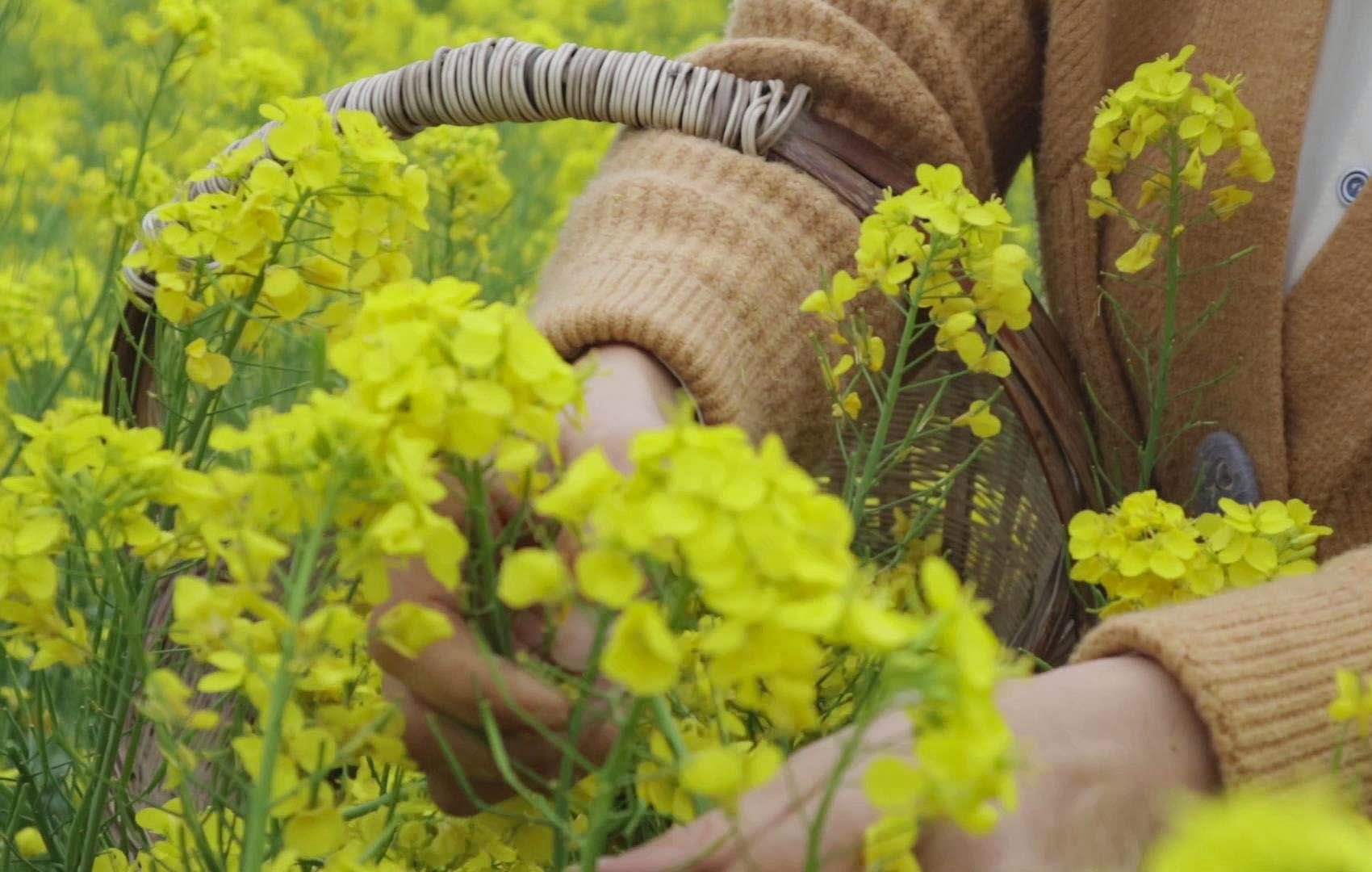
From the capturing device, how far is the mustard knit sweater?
26.2 inches

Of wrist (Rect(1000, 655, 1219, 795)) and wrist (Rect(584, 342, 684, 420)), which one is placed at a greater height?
wrist (Rect(584, 342, 684, 420))

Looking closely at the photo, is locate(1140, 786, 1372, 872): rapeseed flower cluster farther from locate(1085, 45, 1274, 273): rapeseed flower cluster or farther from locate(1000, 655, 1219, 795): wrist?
locate(1085, 45, 1274, 273): rapeseed flower cluster

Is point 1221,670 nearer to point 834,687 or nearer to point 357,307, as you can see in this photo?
point 834,687

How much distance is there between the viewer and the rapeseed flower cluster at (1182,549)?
55cm

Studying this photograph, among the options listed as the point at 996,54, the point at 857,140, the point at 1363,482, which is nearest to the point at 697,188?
the point at 857,140

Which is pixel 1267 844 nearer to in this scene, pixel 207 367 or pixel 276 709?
pixel 276 709

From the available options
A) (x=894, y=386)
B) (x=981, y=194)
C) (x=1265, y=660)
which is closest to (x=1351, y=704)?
(x=1265, y=660)

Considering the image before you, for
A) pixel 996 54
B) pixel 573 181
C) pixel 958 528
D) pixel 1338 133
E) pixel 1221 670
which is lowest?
pixel 1221 670

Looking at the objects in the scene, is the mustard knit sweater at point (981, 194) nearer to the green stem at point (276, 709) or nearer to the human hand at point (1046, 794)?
the human hand at point (1046, 794)

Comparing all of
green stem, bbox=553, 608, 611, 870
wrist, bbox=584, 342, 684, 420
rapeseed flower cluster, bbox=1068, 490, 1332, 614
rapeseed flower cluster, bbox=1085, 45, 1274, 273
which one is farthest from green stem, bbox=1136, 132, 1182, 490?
green stem, bbox=553, 608, 611, 870

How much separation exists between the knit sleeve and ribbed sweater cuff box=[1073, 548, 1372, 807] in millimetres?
217

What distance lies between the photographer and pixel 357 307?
0.52 meters

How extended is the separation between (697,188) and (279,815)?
1.44 feet

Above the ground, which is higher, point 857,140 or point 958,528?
point 857,140
